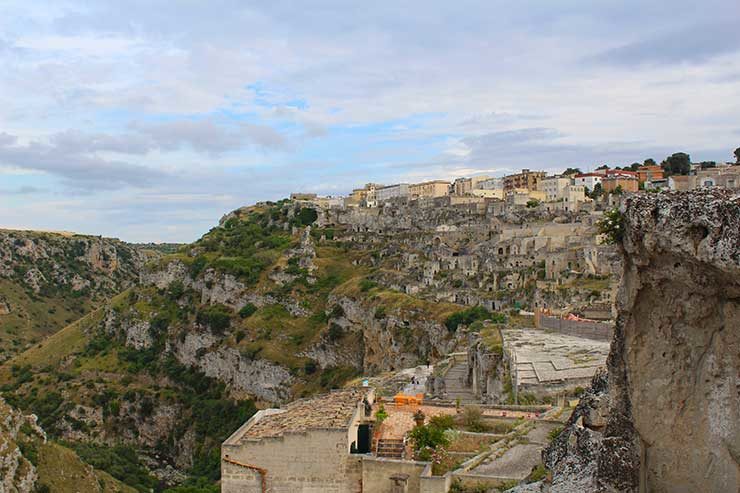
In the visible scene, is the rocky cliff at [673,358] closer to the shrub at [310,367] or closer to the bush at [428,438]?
the bush at [428,438]

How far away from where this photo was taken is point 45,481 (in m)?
44.8

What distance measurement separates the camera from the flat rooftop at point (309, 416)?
1656cm

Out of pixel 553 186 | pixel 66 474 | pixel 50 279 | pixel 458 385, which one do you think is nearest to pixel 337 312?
pixel 66 474

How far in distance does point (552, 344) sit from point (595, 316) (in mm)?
8461

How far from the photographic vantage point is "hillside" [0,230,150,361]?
107 metres

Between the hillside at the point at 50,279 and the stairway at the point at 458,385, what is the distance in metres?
83.9

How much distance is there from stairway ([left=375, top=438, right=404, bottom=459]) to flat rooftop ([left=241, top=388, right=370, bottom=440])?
1.03 metres

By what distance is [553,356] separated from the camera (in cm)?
2434

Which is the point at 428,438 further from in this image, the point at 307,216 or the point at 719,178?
Result: the point at 307,216

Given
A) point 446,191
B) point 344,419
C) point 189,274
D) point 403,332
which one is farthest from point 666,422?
point 446,191

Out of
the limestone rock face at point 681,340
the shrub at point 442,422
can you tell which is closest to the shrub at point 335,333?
the shrub at point 442,422

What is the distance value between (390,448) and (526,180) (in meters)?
97.1

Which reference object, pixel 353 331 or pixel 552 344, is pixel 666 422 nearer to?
pixel 552 344

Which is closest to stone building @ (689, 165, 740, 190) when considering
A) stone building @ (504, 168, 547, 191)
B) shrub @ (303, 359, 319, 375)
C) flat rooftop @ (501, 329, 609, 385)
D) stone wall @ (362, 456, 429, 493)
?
stone building @ (504, 168, 547, 191)
